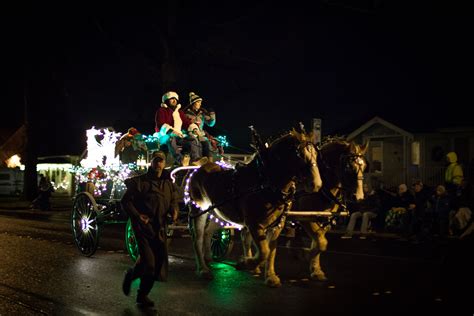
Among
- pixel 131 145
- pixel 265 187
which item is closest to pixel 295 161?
pixel 265 187

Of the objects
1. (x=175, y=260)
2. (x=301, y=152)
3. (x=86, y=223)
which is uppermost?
(x=301, y=152)

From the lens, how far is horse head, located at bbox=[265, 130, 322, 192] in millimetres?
9031

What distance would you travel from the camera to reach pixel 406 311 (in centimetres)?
764

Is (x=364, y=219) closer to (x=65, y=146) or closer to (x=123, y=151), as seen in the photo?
(x=123, y=151)

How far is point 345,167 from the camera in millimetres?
10422

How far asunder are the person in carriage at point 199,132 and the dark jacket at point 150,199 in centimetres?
320

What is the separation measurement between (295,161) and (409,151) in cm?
1699

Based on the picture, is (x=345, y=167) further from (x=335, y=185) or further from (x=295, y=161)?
(x=295, y=161)

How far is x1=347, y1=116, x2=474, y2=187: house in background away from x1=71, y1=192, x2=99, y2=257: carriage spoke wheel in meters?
13.1

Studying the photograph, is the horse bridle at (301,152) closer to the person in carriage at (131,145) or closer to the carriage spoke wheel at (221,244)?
the carriage spoke wheel at (221,244)

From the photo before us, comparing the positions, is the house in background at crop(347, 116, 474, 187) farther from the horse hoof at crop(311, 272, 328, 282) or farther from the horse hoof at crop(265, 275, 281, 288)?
the horse hoof at crop(265, 275, 281, 288)

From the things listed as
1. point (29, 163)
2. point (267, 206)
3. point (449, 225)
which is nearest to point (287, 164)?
point (267, 206)

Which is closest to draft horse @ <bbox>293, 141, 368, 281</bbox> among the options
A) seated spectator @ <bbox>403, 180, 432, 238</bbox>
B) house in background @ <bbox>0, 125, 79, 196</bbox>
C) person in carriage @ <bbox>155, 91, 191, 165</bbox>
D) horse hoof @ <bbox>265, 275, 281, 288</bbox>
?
horse hoof @ <bbox>265, 275, 281, 288</bbox>

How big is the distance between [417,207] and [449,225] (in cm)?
116
